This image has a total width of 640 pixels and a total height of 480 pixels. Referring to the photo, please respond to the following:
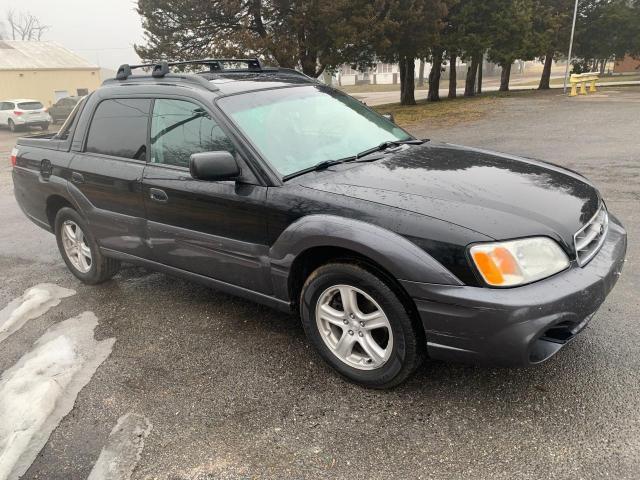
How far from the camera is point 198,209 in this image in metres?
3.47

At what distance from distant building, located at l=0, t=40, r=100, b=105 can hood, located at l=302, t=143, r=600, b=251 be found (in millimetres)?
41419

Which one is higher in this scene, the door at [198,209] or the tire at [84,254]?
the door at [198,209]

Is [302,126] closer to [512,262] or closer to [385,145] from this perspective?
[385,145]

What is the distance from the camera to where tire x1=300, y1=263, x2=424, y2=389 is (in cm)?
272

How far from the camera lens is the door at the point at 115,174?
3918mm

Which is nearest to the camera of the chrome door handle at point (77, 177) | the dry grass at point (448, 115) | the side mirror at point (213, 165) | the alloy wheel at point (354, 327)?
the alloy wheel at point (354, 327)

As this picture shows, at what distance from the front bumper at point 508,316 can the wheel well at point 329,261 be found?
11cm

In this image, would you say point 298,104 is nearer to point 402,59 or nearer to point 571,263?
point 571,263

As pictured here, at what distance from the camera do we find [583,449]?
2.39 metres

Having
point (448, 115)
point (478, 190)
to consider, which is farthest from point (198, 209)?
point (448, 115)

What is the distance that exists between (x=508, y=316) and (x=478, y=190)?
2.59ft

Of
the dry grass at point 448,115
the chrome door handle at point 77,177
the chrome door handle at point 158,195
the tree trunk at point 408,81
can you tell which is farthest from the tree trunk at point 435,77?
the chrome door handle at point 158,195

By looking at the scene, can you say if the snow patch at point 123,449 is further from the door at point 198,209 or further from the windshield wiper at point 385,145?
the windshield wiper at point 385,145

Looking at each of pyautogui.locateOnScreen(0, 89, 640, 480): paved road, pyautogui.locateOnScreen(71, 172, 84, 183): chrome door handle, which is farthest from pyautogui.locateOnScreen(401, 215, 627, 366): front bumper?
pyautogui.locateOnScreen(71, 172, 84, 183): chrome door handle
